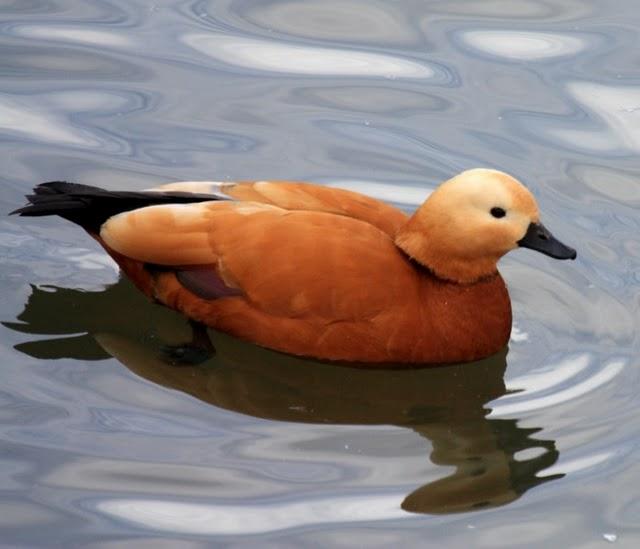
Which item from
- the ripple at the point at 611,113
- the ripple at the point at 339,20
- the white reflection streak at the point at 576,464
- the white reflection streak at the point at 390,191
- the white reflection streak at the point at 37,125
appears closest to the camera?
the white reflection streak at the point at 576,464

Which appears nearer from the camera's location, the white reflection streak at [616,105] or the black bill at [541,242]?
the black bill at [541,242]

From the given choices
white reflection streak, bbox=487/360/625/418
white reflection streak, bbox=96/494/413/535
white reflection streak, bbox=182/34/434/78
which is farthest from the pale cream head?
white reflection streak, bbox=182/34/434/78

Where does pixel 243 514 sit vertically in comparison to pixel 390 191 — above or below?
below

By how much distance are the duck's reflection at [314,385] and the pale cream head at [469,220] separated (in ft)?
1.70

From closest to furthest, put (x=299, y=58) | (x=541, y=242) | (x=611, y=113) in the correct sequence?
1. (x=541, y=242)
2. (x=611, y=113)
3. (x=299, y=58)

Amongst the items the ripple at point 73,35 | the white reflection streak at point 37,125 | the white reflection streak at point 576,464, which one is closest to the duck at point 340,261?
the white reflection streak at point 576,464

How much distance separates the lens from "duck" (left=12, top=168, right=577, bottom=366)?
611cm

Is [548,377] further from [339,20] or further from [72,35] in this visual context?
[72,35]

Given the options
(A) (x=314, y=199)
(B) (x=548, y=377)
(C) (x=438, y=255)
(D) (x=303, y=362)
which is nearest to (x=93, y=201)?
(A) (x=314, y=199)

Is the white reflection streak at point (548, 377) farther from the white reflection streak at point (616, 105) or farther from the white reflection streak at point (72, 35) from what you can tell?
the white reflection streak at point (72, 35)

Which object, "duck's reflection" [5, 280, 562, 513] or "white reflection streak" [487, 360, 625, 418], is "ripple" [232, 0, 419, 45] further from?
"white reflection streak" [487, 360, 625, 418]

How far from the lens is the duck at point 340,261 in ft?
20.0

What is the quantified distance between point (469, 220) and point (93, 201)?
168 centimetres

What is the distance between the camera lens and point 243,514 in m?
5.32
